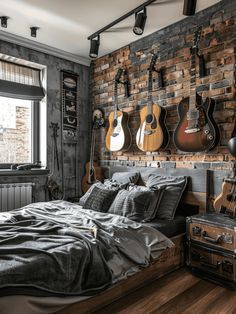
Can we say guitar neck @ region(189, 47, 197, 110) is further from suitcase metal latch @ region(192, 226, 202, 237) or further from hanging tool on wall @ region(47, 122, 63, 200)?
hanging tool on wall @ region(47, 122, 63, 200)

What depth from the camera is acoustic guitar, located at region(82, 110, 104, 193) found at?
384cm

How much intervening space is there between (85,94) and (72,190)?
159cm

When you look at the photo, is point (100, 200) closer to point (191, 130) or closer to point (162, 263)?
point (162, 263)

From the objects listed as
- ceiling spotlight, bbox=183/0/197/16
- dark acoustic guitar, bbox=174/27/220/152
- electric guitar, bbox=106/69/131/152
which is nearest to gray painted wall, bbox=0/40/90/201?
electric guitar, bbox=106/69/131/152

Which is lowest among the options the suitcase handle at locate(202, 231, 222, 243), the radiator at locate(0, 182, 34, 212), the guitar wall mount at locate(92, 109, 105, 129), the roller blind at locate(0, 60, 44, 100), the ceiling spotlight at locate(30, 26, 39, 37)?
the suitcase handle at locate(202, 231, 222, 243)

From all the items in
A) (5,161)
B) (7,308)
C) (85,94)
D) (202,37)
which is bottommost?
(7,308)

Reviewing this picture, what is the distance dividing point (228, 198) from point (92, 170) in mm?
2066

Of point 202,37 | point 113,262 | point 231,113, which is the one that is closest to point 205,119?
point 231,113

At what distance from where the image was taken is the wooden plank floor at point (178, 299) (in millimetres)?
1817

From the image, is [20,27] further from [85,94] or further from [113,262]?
[113,262]

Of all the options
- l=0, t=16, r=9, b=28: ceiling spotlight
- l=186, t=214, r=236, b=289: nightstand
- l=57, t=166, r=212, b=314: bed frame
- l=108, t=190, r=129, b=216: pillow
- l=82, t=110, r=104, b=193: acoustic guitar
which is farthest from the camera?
l=82, t=110, r=104, b=193: acoustic guitar

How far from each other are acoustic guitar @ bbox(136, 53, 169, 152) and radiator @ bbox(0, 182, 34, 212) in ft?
5.34

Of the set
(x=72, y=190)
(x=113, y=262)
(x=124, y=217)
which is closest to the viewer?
(x=113, y=262)

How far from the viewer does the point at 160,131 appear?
294 cm
